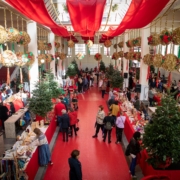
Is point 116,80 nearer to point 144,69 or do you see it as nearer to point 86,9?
point 144,69

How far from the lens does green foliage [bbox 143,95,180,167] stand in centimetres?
436

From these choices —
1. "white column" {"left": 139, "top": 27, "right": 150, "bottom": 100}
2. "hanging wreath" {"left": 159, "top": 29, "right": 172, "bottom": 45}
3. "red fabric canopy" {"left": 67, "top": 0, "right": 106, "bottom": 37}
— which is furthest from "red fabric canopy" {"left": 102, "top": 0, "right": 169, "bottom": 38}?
"white column" {"left": 139, "top": 27, "right": 150, "bottom": 100}

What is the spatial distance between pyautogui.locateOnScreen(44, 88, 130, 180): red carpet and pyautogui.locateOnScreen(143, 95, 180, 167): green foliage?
1.48 m

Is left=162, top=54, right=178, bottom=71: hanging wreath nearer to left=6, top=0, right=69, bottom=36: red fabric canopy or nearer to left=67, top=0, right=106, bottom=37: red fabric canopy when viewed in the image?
left=67, top=0, right=106, bottom=37: red fabric canopy

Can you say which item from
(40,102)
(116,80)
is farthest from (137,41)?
(40,102)

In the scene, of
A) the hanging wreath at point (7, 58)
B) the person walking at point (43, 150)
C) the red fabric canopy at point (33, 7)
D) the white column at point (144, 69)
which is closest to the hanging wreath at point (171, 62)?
the red fabric canopy at point (33, 7)

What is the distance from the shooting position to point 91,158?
652cm

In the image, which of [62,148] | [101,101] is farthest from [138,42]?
[62,148]

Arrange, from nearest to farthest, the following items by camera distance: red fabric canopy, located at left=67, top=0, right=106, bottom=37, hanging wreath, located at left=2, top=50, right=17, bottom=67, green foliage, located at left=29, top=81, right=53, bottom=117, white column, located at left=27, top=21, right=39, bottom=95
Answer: red fabric canopy, located at left=67, top=0, right=106, bottom=37, hanging wreath, located at left=2, top=50, right=17, bottom=67, green foliage, located at left=29, top=81, right=53, bottom=117, white column, located at left=27, top=21, right=39, bottom=95

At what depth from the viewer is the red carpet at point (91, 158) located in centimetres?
566

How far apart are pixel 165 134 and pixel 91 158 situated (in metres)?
2.88

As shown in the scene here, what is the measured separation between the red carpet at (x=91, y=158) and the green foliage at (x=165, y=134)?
4.87 feet

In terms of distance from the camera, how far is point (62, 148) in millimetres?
7145

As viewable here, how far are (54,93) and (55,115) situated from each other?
5.29 ft
